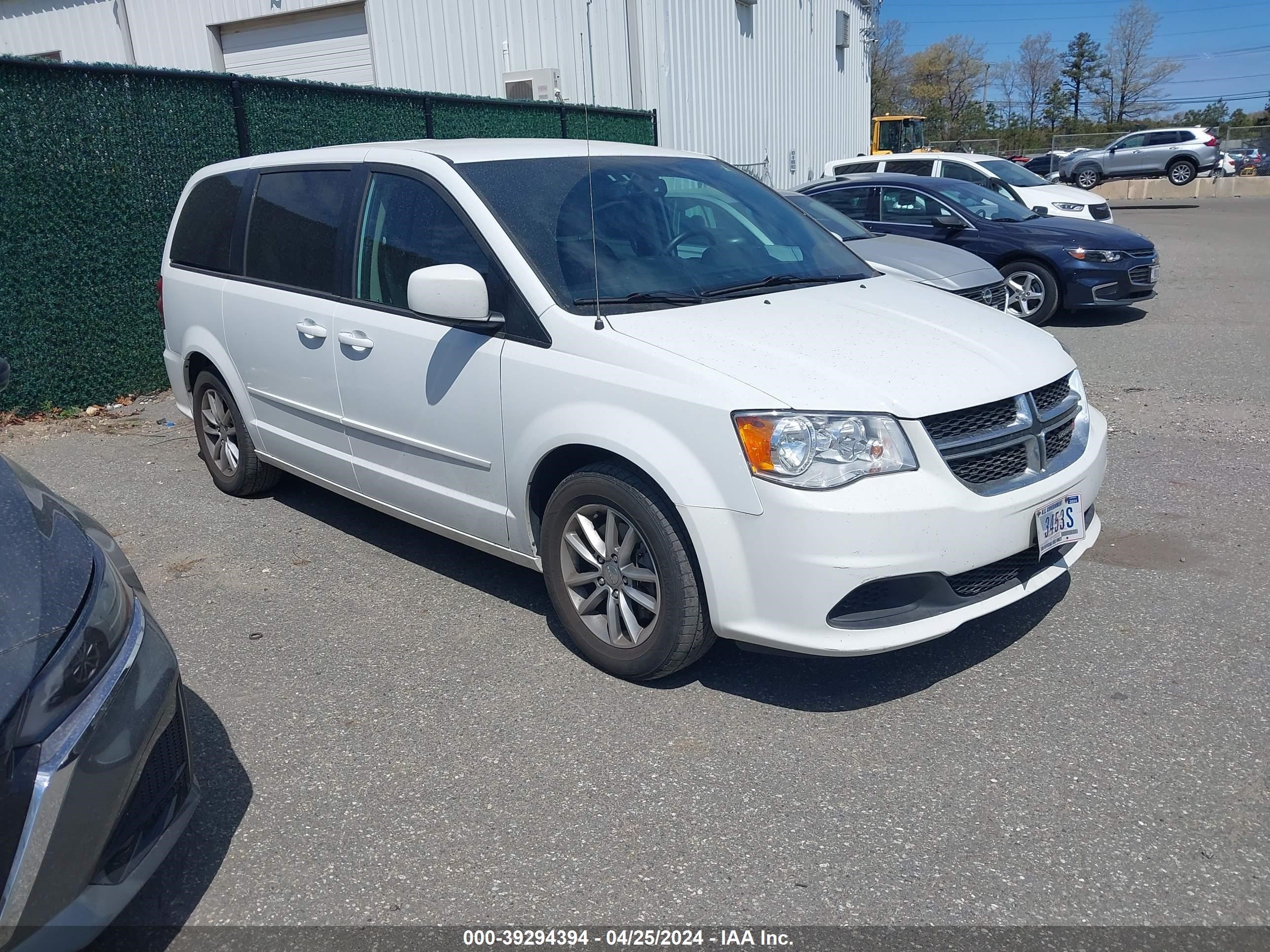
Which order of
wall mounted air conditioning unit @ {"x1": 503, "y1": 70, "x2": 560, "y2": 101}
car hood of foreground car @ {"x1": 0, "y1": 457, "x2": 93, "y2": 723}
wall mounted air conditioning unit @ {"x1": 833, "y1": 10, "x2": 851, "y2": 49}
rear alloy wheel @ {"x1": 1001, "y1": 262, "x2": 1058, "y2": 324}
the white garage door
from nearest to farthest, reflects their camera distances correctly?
car hood of foreground car @ {"x1": 0, "y1": 457, "x2": 93, "y2": 723} < rear alloy wheel @ {"x1": 1001, "y1": 262, "x2": 1058, "y2": 324} < wall mounted air conditioning unit @ {"x1": 503, "y1": 70, "x2": 560, "y2": 101} < the white garage door < wall mounted air conditioning unit @ {"x1": 833, "y1": 10, "x2": 851, "y2": 49}

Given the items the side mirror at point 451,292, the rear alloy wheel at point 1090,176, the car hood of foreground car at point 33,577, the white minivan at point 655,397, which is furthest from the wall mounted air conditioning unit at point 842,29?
the car hood of foreground car at point 33,577

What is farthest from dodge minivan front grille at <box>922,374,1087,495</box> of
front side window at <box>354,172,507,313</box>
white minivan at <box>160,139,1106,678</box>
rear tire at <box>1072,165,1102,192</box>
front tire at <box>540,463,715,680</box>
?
rear tire at <box>1072,165,1102,192</box>

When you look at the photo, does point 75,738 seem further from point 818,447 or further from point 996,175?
point 996,175

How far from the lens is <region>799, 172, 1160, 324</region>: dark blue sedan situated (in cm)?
1040

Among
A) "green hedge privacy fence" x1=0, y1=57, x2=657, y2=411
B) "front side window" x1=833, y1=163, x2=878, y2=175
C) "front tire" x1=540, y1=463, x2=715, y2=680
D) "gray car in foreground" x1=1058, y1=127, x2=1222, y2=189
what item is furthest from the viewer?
"gray car in foreground" x1=1058, y1=127, x2=1222, y2=189

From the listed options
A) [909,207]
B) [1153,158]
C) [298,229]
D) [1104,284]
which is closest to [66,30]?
[909,207]

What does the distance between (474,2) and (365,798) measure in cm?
1418

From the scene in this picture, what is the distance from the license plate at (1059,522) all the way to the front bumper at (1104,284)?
24.3ft

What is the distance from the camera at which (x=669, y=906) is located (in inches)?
105

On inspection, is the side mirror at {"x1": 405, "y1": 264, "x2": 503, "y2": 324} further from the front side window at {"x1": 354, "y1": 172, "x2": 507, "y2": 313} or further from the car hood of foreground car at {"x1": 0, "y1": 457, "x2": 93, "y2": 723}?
the car hood of foreground car at {"x1": 0, "y1": 457, "x2": 93, "y2": 723}

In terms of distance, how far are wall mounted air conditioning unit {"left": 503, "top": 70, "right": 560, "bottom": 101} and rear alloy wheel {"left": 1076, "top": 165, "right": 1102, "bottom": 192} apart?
87.7ft

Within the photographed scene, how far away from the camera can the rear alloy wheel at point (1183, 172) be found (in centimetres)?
3325

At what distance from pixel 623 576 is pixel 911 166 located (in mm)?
13288

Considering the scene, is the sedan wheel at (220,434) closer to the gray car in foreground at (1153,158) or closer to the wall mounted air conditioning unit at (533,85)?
the wall mounted air conditioning unit at (533,85)
